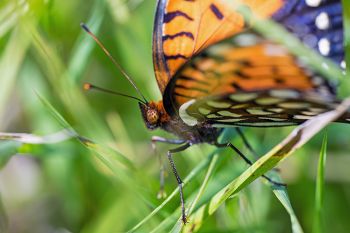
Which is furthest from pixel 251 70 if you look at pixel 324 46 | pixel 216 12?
pixel 216 12

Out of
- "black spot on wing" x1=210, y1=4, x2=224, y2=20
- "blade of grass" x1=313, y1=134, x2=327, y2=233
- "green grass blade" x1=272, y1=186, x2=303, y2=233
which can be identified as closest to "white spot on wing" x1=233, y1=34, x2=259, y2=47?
"blade of grass" x1=313, y1=134, x2=327, y2=233

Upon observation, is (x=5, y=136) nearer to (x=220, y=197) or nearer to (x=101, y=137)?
(x=101, y=137)

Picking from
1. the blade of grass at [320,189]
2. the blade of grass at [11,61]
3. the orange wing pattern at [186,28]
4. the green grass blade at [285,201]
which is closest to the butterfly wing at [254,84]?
the blade of grass at [320,189]

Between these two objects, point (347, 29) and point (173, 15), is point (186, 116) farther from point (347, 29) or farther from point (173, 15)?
point (347, 29)

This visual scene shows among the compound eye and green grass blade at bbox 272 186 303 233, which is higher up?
the compound eye

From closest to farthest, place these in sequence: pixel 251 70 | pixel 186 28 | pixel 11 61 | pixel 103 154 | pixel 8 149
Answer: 1. pixel 251 70
2. pixel 103 154
3. pixel 8 149
4. pixel 186 28
5. pixel 11 61

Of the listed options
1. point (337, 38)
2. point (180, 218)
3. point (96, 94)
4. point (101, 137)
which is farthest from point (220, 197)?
point (96, 94)

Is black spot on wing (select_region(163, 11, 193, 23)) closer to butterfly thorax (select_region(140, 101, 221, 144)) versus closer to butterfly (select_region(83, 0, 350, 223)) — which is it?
butterfly (select_region(83, 0, 350, 223))
